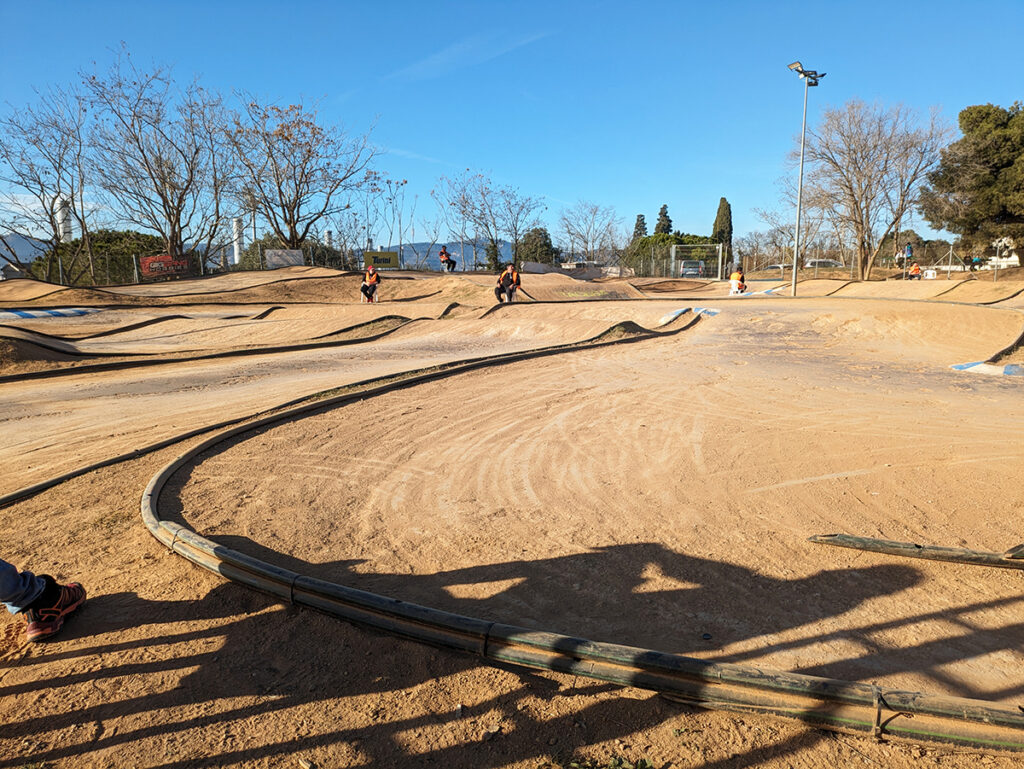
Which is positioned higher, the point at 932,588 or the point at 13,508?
the point at 13,508

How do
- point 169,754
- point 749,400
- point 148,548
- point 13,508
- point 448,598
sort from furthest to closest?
point 749,400 < point 13,508 < point 148,548 < point 448,598 < point 169,754

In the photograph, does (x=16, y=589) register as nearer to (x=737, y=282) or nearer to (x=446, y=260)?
(x=737, y=282)

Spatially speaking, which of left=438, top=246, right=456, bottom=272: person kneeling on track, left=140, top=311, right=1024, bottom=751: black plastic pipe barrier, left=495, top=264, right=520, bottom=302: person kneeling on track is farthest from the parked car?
left=140, top=311, right=1024, bottom=751: black plastic pipe barrier

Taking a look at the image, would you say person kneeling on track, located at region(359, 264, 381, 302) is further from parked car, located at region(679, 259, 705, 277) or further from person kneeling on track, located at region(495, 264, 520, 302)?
parked car, located at region(679, 259, 705, 277)

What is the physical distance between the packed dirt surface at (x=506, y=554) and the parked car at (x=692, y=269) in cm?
3232

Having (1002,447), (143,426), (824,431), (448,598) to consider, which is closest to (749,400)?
(824,431)

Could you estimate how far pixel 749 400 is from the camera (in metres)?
7.81

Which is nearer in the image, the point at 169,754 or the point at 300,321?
the point at 169,754

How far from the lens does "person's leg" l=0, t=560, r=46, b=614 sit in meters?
2.74

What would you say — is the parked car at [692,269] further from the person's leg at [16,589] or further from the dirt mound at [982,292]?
the person's leg at [16,589]

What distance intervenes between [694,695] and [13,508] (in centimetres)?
484

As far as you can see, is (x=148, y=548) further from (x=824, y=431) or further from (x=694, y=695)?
(x=824, y=431)

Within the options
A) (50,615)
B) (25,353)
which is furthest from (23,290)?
(50,615)

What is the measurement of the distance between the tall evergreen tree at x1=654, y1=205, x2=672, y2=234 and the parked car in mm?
33873
